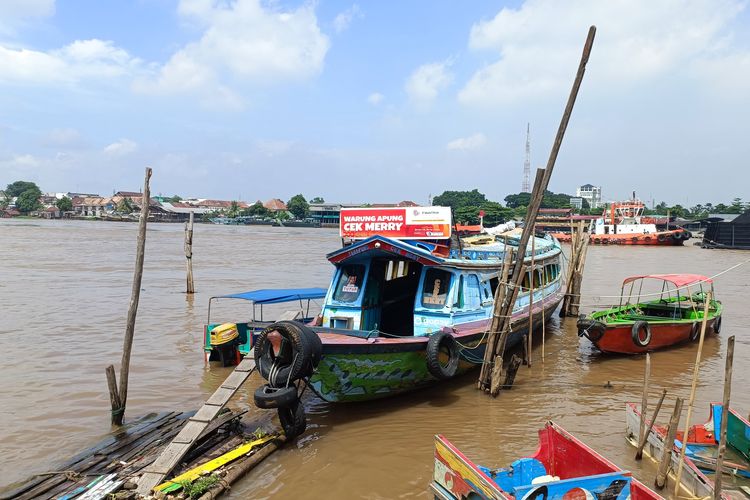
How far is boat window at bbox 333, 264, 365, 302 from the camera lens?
9.49 m

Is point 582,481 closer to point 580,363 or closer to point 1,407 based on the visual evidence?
point 580,363

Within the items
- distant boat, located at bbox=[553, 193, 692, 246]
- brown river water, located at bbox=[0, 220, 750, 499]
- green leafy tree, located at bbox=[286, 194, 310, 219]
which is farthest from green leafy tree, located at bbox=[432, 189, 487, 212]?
brown river water, located at bbox=[0, 220, 750, 499]

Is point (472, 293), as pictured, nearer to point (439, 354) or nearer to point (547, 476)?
point (439, 354)

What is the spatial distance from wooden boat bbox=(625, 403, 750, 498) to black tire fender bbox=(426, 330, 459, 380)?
2.67 meters

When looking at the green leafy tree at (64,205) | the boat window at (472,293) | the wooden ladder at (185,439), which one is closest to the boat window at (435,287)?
the boat window at (472,293)

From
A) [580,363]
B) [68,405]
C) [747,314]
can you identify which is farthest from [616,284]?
[68,405]

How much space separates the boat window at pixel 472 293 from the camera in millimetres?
9680

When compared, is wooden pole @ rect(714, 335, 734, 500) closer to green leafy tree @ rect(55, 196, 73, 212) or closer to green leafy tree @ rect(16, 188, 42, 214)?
green leafy tree @ rect(55, 196, 73, 212)

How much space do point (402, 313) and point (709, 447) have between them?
232 inches

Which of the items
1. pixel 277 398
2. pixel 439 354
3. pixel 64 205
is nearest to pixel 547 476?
pixel 439 354

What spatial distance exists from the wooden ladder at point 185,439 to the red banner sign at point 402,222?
3752 millimetres

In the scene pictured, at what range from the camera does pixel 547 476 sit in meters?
5.64

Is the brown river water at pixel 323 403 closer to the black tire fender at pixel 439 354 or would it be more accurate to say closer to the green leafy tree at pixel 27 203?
the black tire fender at pixel 439 354

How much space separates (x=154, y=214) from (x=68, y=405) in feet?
331
